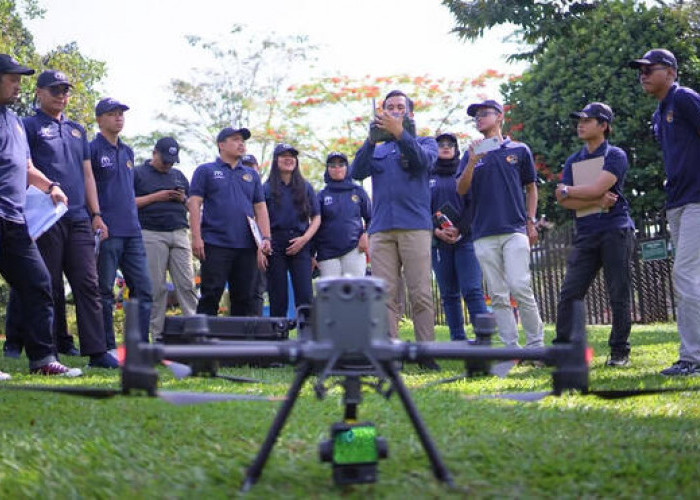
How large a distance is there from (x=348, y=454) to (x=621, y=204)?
4483 millimetres

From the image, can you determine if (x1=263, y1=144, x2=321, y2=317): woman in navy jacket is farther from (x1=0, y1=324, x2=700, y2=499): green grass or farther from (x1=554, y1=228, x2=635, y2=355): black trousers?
(x1=0, y1=324, x2=700, y2=499): green grass

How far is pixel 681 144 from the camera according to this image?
18.6 ft

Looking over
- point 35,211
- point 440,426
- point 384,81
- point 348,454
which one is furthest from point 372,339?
point 384,81

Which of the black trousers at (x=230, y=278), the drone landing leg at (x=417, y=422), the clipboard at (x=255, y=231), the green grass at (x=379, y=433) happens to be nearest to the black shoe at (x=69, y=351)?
the black trousers at (x=230, y=278)

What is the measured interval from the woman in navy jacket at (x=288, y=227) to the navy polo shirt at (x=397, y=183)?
1.02 m

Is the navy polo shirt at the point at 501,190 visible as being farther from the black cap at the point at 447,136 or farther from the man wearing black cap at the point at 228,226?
the man wearing black cap at the point at 228,226

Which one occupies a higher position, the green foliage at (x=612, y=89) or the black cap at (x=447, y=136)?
the green foliage at (x=612, y=89)

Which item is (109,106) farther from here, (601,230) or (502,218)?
(601,230)

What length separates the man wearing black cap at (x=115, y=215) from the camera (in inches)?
272

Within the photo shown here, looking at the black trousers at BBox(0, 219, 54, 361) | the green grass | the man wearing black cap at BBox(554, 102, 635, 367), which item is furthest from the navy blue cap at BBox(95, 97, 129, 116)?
the man wearing black cap at BBox(554, 102, 635, 367)

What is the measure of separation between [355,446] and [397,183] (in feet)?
14.6

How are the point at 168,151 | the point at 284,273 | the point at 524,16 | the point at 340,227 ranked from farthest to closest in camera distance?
the point at 524,16 < the point at 340,227 < the point at 168,151 < the point at 284,273

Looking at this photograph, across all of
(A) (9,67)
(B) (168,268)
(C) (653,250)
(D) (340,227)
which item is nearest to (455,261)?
(D) (340,227)

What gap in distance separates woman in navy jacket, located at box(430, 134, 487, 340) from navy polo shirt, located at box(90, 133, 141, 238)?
9.08ft
